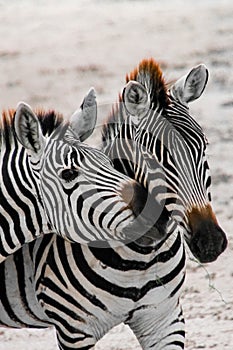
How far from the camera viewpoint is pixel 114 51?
683 inches

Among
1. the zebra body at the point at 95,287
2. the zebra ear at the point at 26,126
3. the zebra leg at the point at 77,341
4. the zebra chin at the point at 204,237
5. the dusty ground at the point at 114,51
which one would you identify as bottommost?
the zebra leg at the point at 77,341

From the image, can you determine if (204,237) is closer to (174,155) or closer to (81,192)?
(174,155)

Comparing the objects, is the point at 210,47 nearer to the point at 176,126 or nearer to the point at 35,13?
the point at 35,13

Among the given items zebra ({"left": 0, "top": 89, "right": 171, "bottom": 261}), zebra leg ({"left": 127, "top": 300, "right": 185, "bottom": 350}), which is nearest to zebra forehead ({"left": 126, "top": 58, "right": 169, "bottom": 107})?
zebra ({"left": 0, "top": 89, "right": 171, "bottom": 261})

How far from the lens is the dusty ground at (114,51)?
550 inches

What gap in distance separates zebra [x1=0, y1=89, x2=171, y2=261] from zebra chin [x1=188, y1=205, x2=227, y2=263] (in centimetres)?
18

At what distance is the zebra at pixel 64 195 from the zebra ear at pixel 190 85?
2.01 feet

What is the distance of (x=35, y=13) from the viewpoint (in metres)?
19.6

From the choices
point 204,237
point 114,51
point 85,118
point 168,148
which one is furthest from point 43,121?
point 114,51

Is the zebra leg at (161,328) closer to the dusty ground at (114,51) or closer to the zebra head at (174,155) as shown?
the zebra head at (174,155)

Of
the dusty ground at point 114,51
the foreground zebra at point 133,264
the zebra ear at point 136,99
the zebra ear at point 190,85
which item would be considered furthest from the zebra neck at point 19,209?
the dusty ground at point 114,51

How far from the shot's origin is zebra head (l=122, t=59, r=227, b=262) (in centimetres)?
554

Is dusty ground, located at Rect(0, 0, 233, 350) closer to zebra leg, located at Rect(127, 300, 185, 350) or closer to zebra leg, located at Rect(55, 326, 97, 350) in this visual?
zebra leg, located at Rect(127, 300, 185, 350)

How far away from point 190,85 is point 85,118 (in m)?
0.63
